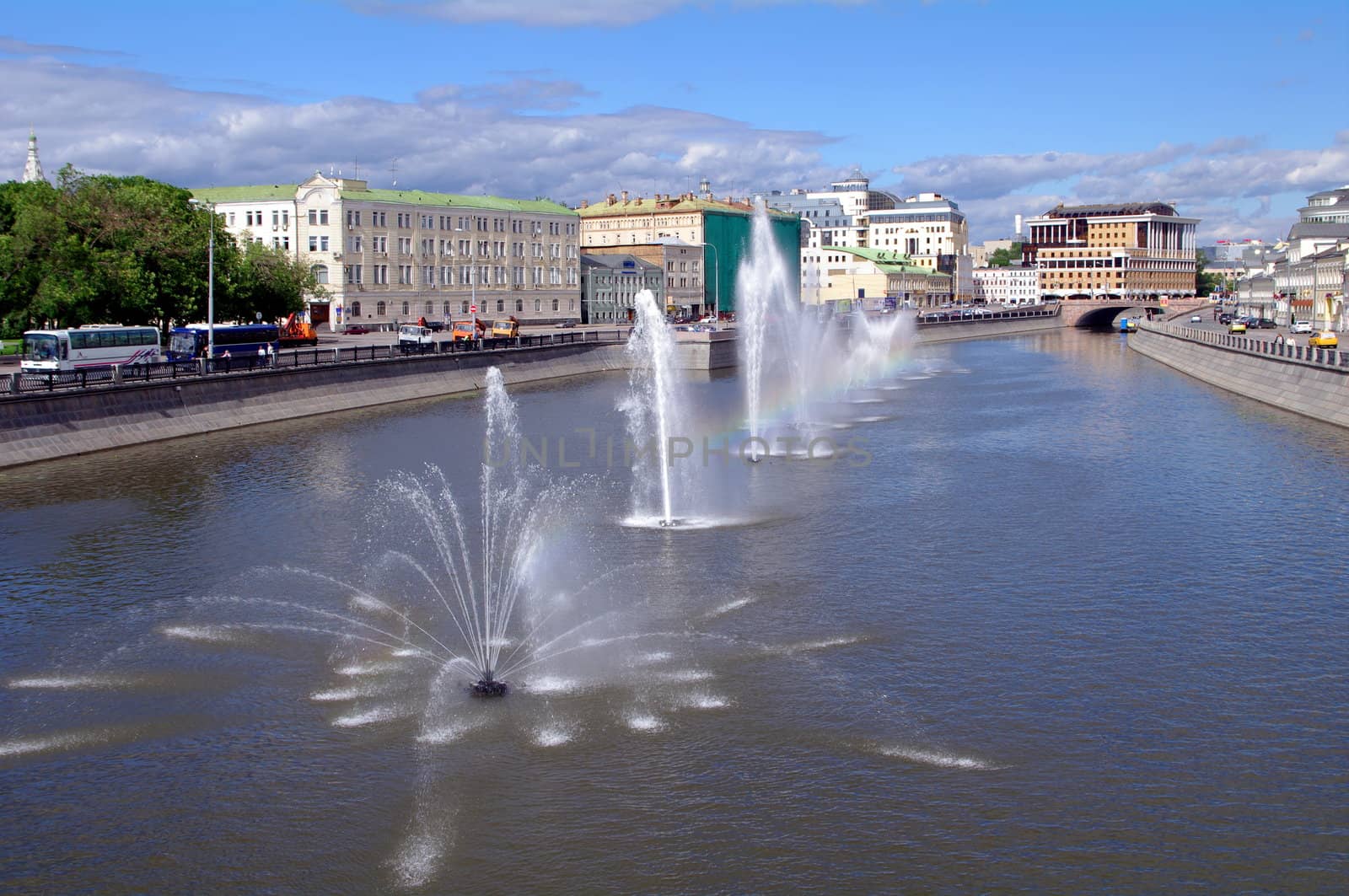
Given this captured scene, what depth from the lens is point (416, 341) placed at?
253ft

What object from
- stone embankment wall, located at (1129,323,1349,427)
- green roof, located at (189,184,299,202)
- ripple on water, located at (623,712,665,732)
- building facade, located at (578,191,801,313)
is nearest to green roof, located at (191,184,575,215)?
green roof, located at (189,184,299,202)

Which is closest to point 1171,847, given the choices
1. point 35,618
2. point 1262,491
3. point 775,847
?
point 775,847

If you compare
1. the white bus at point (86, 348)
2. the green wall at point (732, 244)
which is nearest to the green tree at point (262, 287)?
the white bus at point (86, 348)

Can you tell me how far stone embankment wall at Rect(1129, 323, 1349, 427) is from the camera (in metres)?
58.1

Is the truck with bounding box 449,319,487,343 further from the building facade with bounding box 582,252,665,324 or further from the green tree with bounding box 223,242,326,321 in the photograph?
the building facade with bounding box 582,252,665,324

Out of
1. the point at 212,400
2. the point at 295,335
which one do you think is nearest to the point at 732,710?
the point at 212,400

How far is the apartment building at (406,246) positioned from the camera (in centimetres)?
10600

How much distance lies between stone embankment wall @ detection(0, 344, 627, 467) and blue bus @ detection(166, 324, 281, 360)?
4493mm

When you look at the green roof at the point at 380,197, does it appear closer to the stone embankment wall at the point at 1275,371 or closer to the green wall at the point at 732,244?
the green wall at the point at 732,244

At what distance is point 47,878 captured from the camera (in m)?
14.9

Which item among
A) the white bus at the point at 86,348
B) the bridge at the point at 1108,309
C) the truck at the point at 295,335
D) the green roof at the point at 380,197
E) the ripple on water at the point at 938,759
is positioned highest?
the green roof at the point at 380,197

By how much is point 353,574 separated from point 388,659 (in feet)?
21.1

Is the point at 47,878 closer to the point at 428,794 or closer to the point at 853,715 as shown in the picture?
the point at 428,794

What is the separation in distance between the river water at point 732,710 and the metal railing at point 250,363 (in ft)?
30.4
